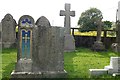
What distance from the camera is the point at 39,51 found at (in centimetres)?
753

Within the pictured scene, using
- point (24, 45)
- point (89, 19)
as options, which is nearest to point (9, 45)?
point (89, 19)

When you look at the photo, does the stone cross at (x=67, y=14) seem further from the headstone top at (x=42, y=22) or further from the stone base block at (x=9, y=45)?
the stone base block at (x=9, y=45)

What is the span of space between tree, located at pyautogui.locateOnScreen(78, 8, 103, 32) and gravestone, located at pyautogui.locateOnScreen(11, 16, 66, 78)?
49.7 ft

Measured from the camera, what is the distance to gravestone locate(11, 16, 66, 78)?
7.43 m

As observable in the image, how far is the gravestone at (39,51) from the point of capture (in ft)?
24.4

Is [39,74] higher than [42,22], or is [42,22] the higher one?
[42,22]

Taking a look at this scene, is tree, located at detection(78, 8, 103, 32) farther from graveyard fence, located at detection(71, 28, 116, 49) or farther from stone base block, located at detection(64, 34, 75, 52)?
stone base block, located at detection(64, 34, 75, 52)

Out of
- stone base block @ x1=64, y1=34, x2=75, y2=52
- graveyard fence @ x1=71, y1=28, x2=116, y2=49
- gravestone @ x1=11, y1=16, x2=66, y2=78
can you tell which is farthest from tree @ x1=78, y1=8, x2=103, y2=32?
gravestone @ x1=11, y1=16, x2=66, y2=78

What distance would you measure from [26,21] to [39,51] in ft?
3.33

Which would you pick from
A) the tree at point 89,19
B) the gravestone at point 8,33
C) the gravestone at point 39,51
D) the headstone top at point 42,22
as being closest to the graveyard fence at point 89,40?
the tree at point 89,19

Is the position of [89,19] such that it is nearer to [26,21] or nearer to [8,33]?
[8,33]

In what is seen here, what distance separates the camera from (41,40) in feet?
24.7

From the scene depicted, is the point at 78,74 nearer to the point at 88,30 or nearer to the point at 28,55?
the point at 28,55

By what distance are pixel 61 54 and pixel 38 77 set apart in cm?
102
